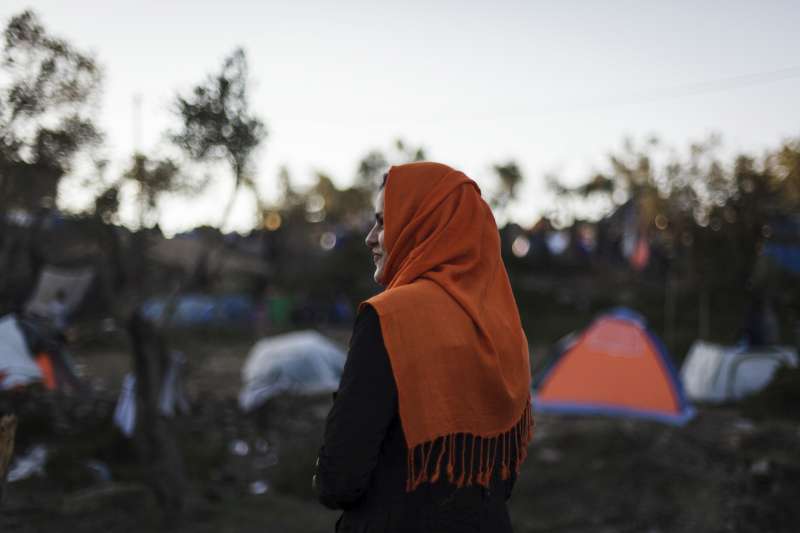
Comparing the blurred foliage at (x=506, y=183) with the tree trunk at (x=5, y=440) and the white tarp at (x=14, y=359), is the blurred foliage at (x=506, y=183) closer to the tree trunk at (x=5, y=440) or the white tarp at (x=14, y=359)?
the white tarp at (x=14, y=359)

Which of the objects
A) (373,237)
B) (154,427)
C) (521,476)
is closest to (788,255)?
(521,476)

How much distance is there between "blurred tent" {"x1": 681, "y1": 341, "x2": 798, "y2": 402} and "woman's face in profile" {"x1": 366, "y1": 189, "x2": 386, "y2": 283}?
888 cm

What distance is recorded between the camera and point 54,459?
641 cm

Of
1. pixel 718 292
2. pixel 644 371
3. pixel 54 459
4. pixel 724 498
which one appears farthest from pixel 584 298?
pixel 54 459

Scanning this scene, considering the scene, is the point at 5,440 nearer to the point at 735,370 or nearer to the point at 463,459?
the point at 463,459

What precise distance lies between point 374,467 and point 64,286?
15272mm

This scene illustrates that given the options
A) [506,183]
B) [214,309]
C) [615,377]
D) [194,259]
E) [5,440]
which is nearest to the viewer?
[5,440]

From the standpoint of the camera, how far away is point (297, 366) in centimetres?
1174

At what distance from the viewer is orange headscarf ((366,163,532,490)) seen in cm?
165

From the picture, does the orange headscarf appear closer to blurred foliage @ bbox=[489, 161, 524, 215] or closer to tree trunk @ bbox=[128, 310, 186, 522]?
tree trunk @ bbox=[128, 310, 186, 522]

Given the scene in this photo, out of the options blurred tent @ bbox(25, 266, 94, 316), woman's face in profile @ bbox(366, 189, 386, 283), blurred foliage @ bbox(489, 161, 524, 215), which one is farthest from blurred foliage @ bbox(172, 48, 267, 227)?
blurred foliage @ bbox(489, 161, 524, 215)

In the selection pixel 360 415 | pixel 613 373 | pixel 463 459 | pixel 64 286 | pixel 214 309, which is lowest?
pixel 214 309

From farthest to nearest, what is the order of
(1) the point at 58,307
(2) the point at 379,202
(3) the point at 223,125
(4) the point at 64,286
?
(4) the point at 64,286
(1) the point at 58,307
(3) the point at 223,125
(2) the point at 379,202

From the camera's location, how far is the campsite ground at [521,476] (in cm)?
534
